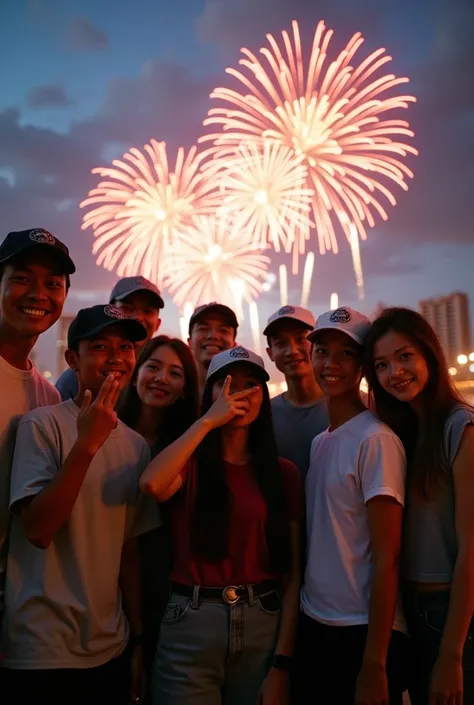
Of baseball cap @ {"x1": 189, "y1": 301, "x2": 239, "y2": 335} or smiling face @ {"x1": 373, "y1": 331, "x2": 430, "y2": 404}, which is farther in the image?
baseball cap @ {"x1": 189, "y1": 301, "x2": 239, "y2": 335}

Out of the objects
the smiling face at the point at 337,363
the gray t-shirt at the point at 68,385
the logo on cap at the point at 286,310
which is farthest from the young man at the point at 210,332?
the smiling face at the point at 337,363

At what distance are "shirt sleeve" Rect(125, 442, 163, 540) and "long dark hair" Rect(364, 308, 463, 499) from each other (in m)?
1.55

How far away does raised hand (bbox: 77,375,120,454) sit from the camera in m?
2.96

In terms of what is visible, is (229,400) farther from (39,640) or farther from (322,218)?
(322,218)

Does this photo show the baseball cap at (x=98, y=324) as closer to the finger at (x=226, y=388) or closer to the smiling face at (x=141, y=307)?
the finger at (x=226, y=388)

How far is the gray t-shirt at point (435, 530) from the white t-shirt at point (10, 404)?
231 centimetres

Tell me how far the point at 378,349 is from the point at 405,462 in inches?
28.2

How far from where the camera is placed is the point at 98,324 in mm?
3523

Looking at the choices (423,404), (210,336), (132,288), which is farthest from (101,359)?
(132,288)

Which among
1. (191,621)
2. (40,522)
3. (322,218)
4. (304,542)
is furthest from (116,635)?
(322,218)

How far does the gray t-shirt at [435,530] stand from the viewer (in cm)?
321

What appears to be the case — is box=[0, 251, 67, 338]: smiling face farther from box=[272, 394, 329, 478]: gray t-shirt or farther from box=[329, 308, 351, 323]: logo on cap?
box=[272, 394, 329, 478]: gray t-shirt

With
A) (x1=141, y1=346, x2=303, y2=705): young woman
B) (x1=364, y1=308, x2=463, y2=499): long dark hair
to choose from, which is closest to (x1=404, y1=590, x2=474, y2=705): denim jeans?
(x1=364, y1=308, x2=463, y2=499): long dark hair

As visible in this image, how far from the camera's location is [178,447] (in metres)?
3.35
